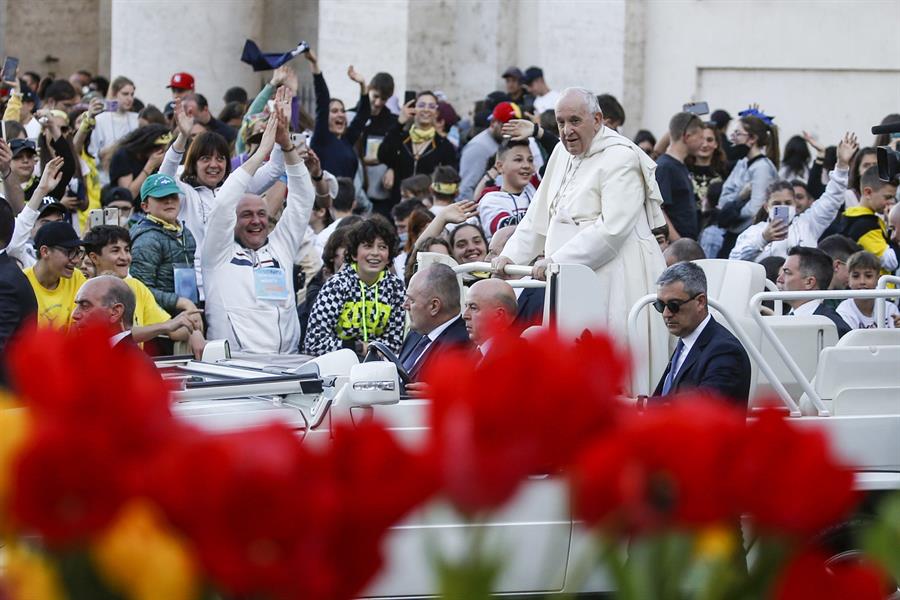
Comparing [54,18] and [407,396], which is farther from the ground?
[54,18]

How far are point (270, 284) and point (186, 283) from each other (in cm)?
70

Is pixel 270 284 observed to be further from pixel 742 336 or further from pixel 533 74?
pixel 533 74

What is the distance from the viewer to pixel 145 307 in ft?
29.2

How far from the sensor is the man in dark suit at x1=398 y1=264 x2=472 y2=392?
7.70 meters

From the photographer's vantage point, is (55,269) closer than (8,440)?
No

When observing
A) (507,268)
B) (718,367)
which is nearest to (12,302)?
(507,268)

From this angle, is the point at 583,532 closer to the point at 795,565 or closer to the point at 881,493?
the point at 795,565

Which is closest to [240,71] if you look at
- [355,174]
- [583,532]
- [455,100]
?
[455,100]

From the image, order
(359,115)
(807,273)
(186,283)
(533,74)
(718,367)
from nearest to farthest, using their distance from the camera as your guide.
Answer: (718,367), (807,273), (186,283), (359,115), (533,74)

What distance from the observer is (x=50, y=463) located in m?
1.14

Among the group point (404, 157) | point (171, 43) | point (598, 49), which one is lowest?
point (404, 157)

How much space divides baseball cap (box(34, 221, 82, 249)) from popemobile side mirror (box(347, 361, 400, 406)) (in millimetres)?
3632

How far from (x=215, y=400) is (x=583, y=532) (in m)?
4.74

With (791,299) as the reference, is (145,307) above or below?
below
